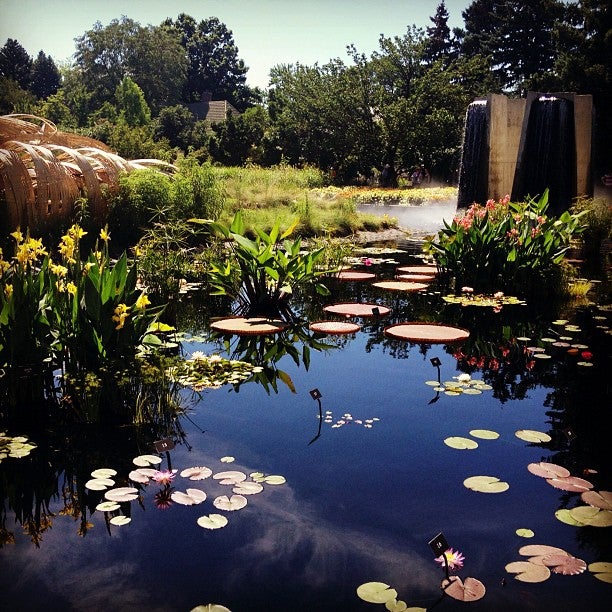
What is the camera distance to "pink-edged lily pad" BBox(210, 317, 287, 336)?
159 inches

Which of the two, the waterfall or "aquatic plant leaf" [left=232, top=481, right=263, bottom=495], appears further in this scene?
the waterfall

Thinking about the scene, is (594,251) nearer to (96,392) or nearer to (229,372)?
(229,372)

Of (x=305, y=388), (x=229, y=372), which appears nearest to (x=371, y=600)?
(x=305, y=388)

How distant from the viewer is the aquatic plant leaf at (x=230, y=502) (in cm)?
196

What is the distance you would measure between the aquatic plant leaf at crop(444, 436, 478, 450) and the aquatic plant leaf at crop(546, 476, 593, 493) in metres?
0.33

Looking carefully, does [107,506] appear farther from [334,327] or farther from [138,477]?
[334,327]

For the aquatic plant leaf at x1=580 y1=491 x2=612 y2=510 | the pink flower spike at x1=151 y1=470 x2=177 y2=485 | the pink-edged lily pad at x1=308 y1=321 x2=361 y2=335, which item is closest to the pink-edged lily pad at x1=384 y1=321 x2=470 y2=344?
Result: the pink-edged lily pad at x1=308 y1=321 x2=361 y2=335

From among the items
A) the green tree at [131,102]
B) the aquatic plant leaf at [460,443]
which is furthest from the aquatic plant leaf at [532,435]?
the green tree at [131,102]

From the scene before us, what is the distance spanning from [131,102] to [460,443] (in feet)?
78.8

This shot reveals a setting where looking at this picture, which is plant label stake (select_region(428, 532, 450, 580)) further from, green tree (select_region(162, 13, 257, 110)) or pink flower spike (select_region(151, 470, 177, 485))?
green tree (select_region(162, 13, 257, 110))

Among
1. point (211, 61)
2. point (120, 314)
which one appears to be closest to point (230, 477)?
point (120, 314)

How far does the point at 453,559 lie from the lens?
5.51 feet

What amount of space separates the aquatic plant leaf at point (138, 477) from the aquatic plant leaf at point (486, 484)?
3.40 feet

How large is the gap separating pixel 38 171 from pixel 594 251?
614 centimetres
